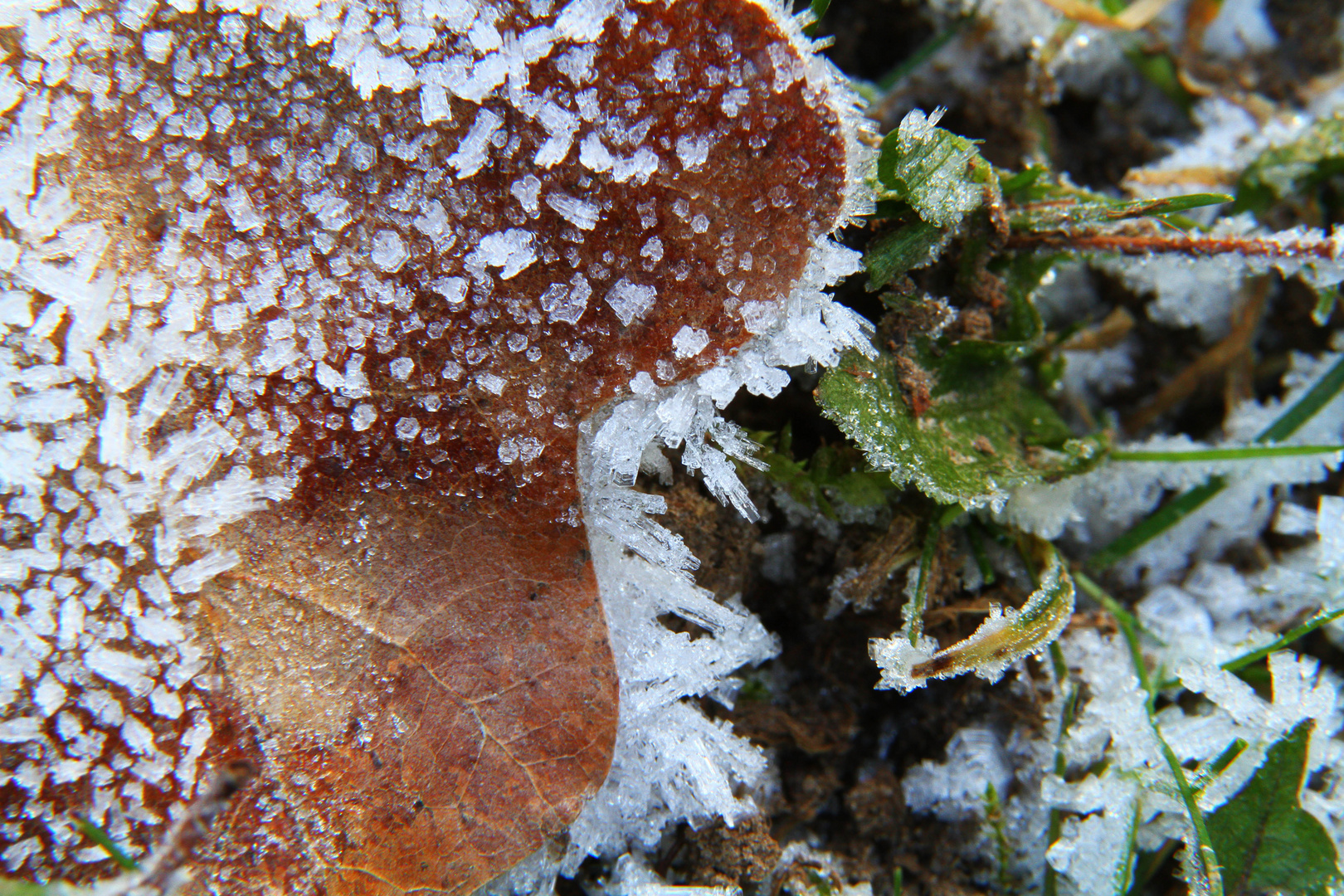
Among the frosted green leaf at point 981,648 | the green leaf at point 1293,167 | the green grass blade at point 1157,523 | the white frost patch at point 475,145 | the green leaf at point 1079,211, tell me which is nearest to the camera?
the white frost patch at point 475,145

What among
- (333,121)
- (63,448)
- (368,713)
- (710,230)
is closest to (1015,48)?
(710,230)

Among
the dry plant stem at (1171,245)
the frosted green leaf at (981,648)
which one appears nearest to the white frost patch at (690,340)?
the frosted green leaf at (981,648)

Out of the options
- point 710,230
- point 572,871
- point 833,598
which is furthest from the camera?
point 833,598

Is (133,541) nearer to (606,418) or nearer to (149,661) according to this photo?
(149,661)

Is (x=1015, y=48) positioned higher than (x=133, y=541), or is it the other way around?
(x=133, y=541)

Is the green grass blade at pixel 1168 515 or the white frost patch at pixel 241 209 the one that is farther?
the green grass blade at pixel 1168 515

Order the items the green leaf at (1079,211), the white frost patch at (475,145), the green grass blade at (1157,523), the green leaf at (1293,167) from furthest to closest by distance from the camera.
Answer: the green leaf at (1293,167), the green grass blade at (1157,523), the green leaf at (1079,211), the white frost patch at (475,145)

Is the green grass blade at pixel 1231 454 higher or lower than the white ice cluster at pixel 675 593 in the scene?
lower

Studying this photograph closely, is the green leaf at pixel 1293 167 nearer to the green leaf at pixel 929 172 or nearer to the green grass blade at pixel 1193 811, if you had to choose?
the green leaf at pixel 929 172
